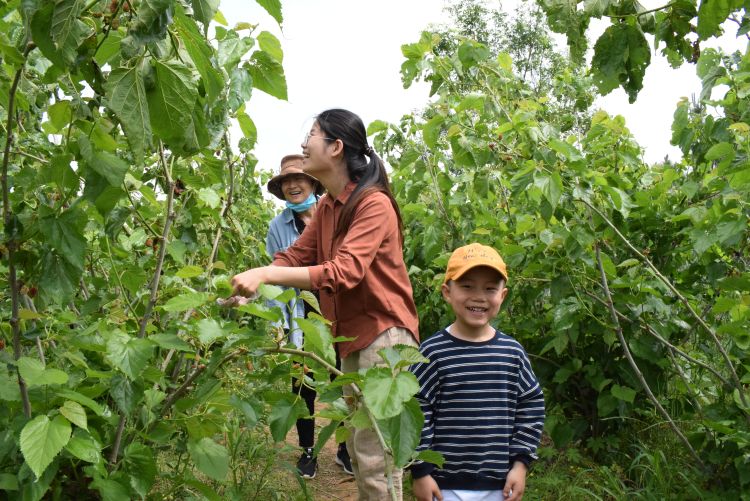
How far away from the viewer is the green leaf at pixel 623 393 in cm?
375

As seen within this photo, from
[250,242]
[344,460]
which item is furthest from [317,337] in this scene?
[250,242]

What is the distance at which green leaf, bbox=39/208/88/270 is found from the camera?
1741mm

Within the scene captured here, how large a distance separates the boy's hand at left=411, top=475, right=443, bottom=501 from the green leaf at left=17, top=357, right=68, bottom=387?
1076mm

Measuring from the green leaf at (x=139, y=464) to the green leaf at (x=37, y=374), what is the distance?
448 mm

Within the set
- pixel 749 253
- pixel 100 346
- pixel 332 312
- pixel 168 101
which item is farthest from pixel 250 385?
pixel 749 253

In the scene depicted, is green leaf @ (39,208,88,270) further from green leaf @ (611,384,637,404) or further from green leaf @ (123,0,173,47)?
green leaf @ (611,384,637,404)

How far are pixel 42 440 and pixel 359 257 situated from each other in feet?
3.70

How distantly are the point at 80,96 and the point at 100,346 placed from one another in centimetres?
60

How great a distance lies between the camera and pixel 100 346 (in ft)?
6.24

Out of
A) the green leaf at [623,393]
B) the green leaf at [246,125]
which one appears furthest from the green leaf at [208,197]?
the green leaf at [623,393]

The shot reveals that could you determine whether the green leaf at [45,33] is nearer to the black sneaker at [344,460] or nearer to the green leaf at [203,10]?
the green leaf at [203,10]

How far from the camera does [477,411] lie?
239 centimetres

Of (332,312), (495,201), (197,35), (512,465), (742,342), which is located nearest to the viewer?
(197,35)

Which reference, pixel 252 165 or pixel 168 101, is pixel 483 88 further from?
pixel 168 101
